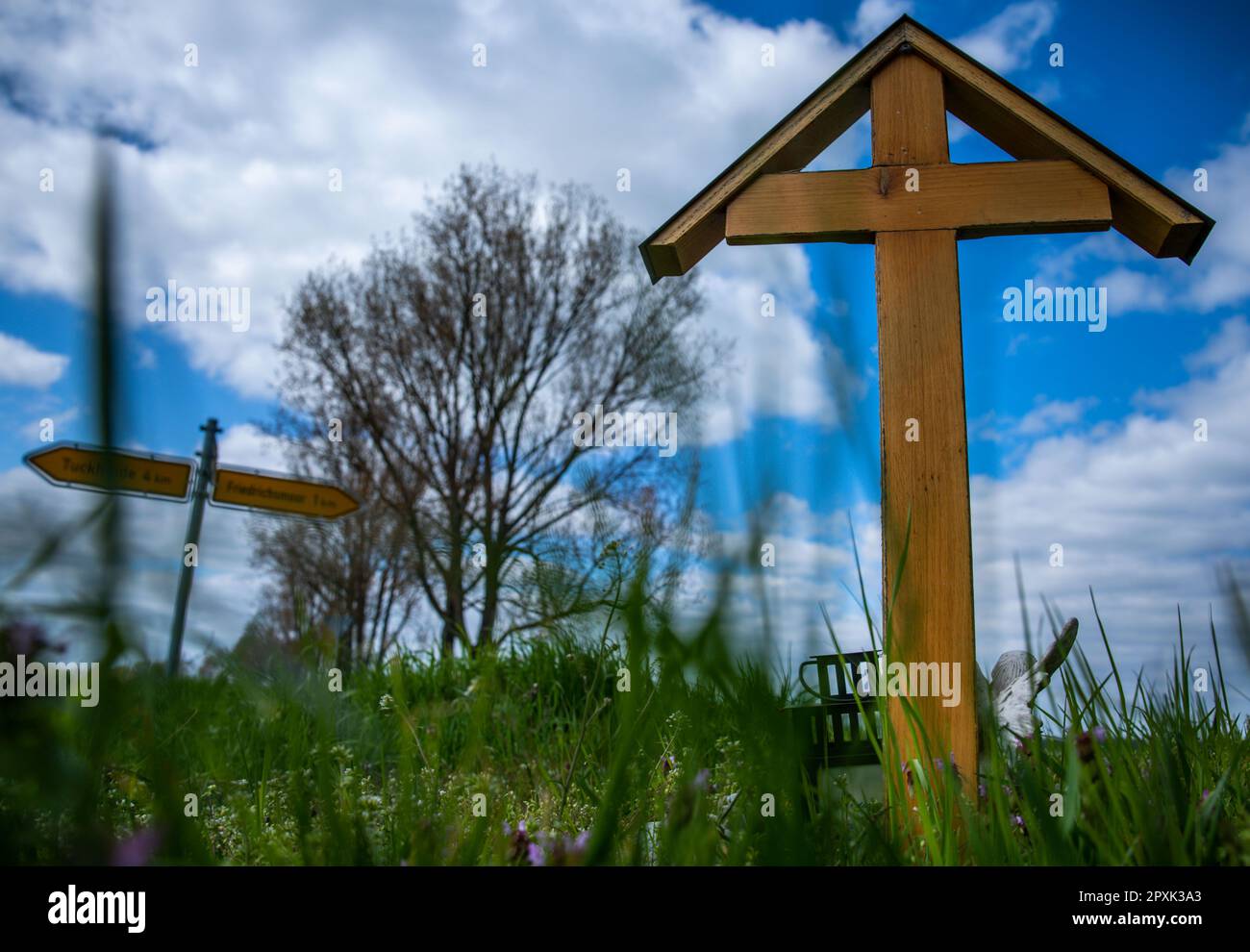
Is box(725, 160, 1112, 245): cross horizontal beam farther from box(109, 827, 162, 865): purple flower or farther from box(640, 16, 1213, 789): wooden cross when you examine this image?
box(109, 827, 162, 865): purple flower

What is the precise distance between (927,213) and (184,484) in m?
2.38

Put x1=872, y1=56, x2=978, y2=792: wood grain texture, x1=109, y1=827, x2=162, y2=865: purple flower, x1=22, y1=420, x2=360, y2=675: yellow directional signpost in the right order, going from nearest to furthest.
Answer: x1=22, y1=420, x2=360, y2=675: yellow directional signpost
x1=109, y1=827, x2=162, y2=865: purple flower
x1=872, y1=56, x2=978, y2=792: wood grain texture

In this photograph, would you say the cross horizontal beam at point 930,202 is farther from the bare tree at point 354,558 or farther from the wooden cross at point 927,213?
the bare tree at point 354,558

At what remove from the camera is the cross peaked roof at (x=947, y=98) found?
268 cm

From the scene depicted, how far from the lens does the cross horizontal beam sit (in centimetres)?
268

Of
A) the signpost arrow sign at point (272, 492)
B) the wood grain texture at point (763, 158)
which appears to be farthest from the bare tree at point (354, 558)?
the wood grain texture at point (763, 158)

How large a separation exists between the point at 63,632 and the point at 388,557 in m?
12.1

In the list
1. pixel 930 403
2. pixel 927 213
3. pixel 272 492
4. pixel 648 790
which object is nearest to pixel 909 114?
pixel 927 213

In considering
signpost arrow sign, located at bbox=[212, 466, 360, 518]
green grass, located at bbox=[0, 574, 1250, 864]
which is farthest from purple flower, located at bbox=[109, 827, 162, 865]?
signpost arrow sign, located at bbox=[212, 466, 360, 518]

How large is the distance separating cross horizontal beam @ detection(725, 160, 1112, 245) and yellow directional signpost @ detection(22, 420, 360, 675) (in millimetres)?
1765
